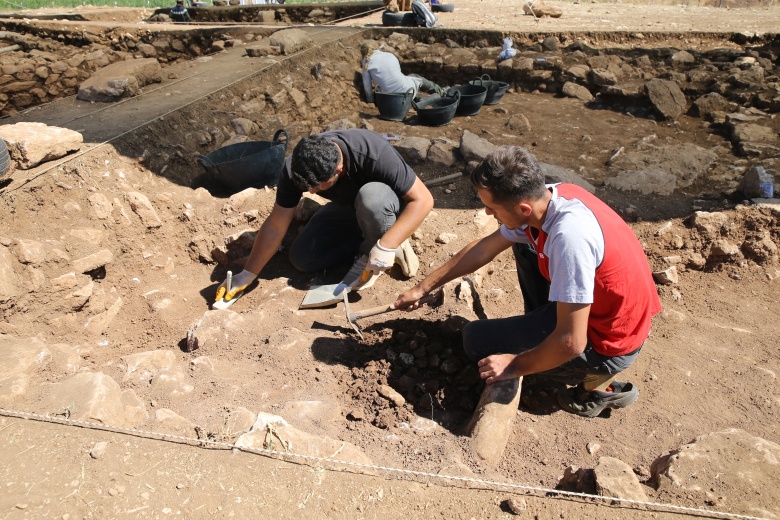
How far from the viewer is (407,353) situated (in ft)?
9.75

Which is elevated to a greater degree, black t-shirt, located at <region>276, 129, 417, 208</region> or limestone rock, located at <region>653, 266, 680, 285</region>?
black t-shirt, located at <region>276, 129, 417, 208</region>

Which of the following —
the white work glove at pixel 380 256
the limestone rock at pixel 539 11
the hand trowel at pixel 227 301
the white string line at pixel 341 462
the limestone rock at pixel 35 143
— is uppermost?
the limestone rock at pixel 539 11

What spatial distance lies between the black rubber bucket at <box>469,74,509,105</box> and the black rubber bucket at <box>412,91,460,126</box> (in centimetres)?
49

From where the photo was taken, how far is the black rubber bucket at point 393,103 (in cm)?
656

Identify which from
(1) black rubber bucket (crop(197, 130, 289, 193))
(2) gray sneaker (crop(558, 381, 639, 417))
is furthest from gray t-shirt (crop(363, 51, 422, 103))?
(2) gray sneaker (crop(558, 381, 639, 417))

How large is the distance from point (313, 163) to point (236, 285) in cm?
108

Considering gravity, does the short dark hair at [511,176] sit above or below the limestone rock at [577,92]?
above

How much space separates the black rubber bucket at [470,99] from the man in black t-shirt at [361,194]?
3464 millimetres

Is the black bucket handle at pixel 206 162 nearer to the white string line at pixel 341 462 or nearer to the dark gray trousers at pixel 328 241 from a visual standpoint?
the dark gray trousers at pixel 328 241

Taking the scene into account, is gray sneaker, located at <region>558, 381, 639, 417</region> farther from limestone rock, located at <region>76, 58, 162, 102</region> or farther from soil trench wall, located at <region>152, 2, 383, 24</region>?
soil trench wall, located at <region>152, 2, 383, 24</region>

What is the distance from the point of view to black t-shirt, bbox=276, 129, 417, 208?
10.7 feet

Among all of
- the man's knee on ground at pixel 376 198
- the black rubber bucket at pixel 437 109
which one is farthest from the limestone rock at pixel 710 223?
the black rubber bucket at pixel 437 109

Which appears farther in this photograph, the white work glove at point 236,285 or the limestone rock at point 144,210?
the limestone rock at point 144,210

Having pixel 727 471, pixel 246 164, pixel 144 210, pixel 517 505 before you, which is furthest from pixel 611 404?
pixel 144 210
